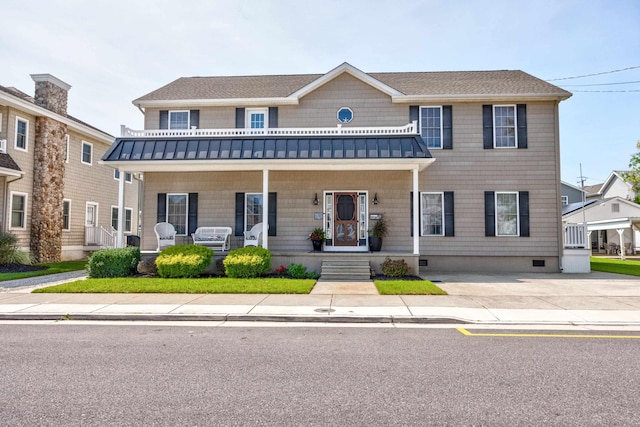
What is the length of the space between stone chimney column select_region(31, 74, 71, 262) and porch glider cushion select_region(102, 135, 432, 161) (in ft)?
22.3

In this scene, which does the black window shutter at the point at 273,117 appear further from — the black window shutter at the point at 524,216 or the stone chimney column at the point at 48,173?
the stone chimney column at the point at 48,173

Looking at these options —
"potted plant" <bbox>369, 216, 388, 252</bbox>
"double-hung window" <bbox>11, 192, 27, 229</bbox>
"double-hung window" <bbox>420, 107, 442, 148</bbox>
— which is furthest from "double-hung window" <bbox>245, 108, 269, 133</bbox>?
"double-hung window" <bbox>11, 192, 27, 229</bbox>

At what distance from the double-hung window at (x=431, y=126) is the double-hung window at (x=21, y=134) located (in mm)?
17173

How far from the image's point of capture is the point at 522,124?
14953mm

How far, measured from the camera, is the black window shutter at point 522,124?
1490 centimetres

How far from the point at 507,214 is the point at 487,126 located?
3.49 metres

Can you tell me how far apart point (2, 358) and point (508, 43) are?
49.5 ft

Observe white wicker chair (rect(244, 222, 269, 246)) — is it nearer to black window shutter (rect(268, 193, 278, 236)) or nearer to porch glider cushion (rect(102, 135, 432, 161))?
black window shutter (rect(268, 193, 278, 236))

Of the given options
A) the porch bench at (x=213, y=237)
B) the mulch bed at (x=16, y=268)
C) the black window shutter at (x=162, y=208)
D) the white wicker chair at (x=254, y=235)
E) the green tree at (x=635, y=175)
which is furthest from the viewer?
the green tree at (x=635, y=175)

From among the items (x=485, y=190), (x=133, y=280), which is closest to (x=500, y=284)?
(x=485, y=190)

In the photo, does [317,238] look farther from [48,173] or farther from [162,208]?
[48,173]

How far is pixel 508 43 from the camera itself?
12906 millimetres

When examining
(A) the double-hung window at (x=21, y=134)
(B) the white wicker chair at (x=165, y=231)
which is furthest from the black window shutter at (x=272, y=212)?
(A) the double-hung window at (x=21, y=134)

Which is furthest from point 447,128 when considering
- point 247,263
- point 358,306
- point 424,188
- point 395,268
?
point 358,306
